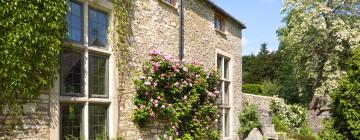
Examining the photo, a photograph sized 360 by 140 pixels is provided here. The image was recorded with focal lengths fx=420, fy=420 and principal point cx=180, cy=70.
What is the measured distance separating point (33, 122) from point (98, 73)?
78.6 inches

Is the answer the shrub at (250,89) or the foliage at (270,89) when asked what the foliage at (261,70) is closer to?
the foliage at (270,89)

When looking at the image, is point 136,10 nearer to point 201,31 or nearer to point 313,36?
point 201,31

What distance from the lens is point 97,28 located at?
8.43 meters

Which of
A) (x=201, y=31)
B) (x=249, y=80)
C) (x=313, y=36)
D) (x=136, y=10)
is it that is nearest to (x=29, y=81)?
(x=136, y=10)

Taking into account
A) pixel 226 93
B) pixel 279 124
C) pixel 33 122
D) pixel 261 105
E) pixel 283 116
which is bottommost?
pixel 279 124

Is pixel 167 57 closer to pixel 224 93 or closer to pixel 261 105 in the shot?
pixel 224 93

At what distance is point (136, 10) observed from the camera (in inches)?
384

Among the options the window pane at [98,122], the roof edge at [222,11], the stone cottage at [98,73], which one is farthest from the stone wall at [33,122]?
the roof edge at [222,11]

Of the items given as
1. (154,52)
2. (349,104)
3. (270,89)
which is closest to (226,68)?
(349,104)

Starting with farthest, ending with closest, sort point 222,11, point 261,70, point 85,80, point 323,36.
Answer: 1. point 261,70
2. point 323,36
3. point 222,11
4. point 85,80

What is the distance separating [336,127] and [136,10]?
599 centimetres

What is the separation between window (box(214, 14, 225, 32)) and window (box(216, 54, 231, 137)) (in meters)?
1.02

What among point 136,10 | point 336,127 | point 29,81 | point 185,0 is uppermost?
point 185,0

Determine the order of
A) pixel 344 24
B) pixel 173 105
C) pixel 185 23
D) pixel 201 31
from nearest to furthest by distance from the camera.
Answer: pixel 173 105
pixel 185 23
pixel 201 31
pixel 344 24
